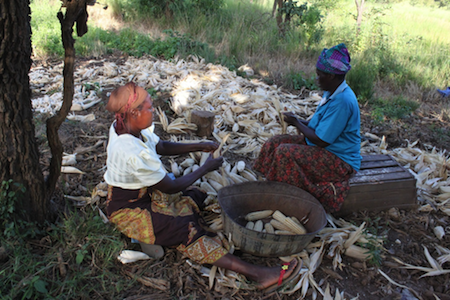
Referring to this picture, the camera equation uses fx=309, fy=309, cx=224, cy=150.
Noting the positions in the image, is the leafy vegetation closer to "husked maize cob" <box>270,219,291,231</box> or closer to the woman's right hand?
"husked maize cob" <box>270,219,291,231</box>

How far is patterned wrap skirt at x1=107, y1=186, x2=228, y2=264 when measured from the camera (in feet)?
6.66

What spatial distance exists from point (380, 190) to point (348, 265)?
79 centimetres

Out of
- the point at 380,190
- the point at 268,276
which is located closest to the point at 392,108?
the point at 380,190

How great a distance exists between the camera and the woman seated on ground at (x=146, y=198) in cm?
196

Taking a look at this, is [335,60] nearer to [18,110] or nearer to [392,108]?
[18,110]

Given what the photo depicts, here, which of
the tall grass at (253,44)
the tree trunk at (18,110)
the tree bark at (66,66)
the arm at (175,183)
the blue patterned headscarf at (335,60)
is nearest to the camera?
the tree trunk at (18,110)

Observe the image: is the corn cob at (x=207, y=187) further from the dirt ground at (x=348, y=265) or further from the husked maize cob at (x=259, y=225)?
the dirt ground at (x=348, y=265)

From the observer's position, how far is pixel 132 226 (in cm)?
209

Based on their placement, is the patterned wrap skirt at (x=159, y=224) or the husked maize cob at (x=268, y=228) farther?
the husked maize cob at (x=268, y=228)

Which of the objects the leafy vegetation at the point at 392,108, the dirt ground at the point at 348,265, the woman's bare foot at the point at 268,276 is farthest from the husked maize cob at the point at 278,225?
the leafy vegetation at the point at 392,108

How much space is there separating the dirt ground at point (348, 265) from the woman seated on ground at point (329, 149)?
1.30 feet

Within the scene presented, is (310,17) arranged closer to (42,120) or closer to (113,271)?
(42,120)

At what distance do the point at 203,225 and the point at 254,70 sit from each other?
4.29 metres

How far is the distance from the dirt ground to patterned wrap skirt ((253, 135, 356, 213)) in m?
0.33
